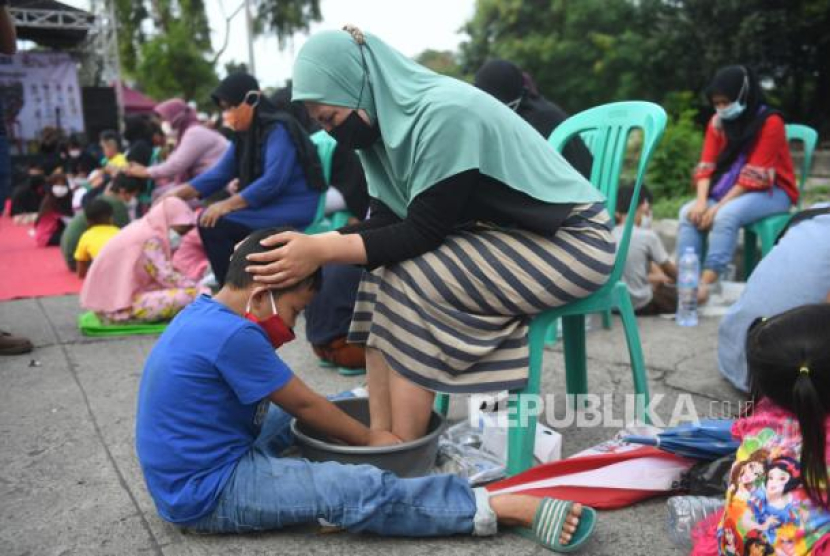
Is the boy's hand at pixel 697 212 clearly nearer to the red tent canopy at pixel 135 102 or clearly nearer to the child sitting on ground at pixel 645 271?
the child sitting on ground at pixel 645 271

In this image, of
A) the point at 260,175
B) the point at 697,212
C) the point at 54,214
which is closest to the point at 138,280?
the point at 260,175

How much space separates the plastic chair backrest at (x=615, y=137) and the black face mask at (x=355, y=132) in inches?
34.5

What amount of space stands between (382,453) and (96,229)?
4.17 m

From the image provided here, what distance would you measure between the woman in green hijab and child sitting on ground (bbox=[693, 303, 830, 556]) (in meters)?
0.68

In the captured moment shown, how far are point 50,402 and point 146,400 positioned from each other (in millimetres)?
1382

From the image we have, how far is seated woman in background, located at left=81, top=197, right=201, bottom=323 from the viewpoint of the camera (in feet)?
13.9

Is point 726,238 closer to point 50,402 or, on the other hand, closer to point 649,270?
point 649,270

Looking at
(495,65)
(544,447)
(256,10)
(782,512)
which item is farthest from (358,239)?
(256,10)

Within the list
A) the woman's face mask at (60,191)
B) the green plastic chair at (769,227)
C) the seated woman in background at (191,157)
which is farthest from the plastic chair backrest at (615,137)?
the woman's face mask at (60,191)

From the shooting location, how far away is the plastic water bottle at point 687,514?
188cm

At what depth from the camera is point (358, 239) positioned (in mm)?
2080

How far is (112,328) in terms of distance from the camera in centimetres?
422

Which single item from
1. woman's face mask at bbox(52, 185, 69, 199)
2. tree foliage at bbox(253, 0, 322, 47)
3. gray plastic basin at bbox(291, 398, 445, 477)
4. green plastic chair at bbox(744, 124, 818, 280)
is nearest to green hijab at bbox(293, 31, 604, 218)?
gray plastic basin at bbox(291, 398, 445, 477)

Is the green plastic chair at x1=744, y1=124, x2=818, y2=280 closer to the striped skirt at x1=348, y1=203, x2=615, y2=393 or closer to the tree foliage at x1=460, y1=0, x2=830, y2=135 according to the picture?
the striped skirt at x1=348, y1=203, x2=615, y2=393
